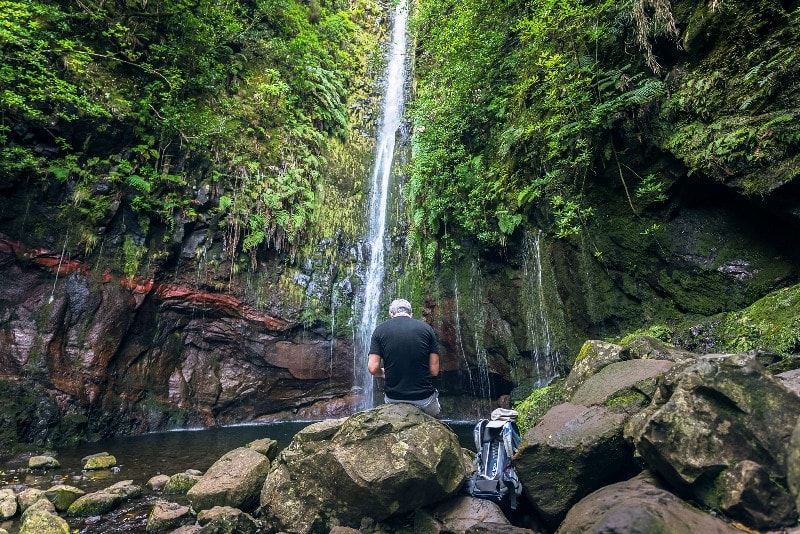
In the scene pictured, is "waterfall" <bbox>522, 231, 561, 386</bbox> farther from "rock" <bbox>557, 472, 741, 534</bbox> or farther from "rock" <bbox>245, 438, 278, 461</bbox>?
"rock" <bbox>557, 472, 741, 534</bbox>

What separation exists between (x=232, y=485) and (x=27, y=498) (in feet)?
9.21

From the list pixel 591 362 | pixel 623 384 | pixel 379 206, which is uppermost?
pixel 379 206

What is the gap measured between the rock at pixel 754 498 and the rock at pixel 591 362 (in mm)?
1954

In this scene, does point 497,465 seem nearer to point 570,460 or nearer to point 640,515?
point 570,460

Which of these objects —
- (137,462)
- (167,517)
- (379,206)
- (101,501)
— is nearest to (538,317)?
(379,206)

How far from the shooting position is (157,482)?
632 centimetres

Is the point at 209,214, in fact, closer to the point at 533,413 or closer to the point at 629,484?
the point at 533,413

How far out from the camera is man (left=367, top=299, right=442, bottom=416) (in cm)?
450

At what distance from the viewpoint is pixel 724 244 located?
642 centimetres

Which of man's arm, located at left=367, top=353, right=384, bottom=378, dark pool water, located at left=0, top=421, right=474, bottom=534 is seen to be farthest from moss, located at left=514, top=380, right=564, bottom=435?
dark pool water, located at left=0, top=421, right=474, bottom=534

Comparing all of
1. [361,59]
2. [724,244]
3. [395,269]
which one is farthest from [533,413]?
[361,59]

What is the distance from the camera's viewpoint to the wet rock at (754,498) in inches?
94.3

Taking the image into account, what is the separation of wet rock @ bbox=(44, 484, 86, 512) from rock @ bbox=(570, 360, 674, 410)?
6.28 metres

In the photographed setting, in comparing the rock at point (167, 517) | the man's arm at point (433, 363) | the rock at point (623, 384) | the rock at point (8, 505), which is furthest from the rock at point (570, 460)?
the rock at point (8, 505)
